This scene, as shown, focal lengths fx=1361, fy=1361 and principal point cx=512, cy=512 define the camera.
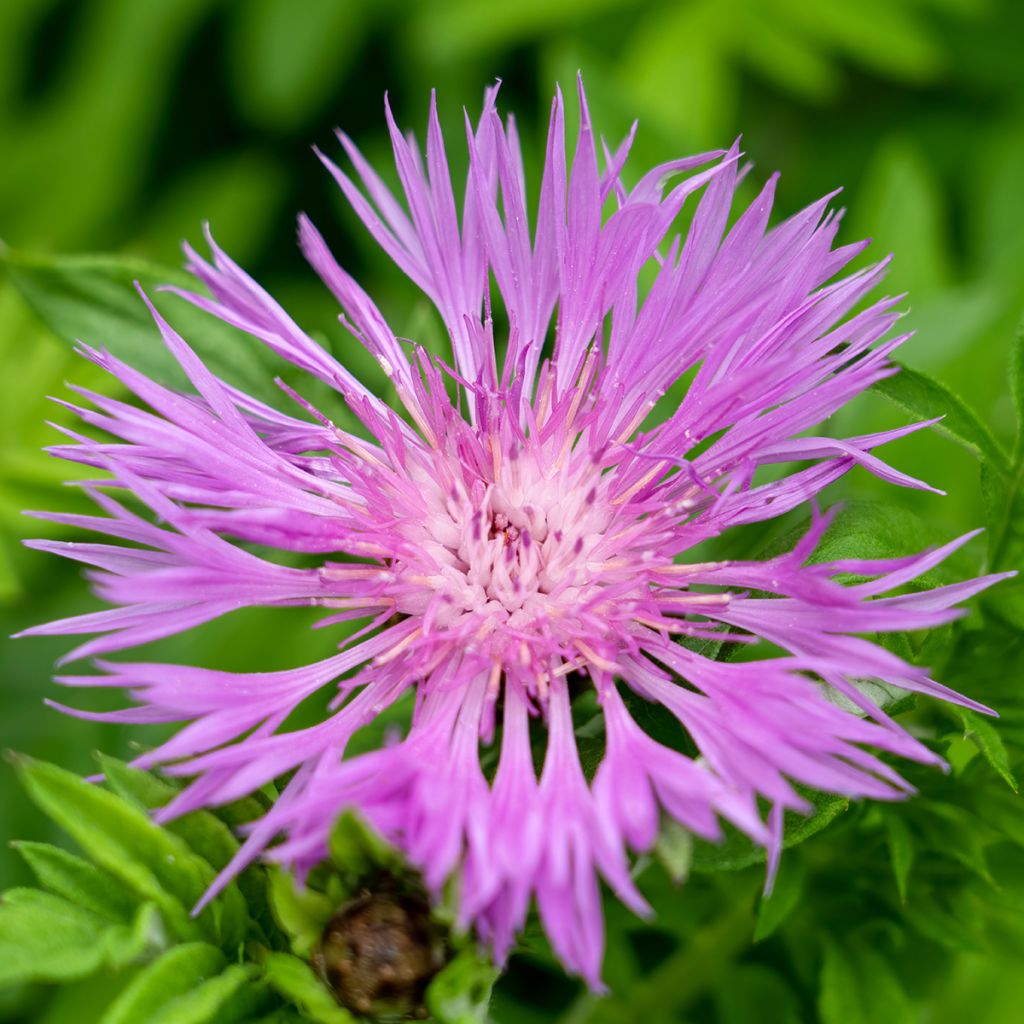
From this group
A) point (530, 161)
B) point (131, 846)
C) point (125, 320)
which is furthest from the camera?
point (530, 161)

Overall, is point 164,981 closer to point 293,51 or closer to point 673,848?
point 673,848

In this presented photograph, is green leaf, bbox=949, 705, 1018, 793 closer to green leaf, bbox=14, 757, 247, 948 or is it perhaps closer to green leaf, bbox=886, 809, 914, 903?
green leaf, bbox=886, 809, 914, 903

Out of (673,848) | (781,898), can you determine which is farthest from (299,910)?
(781,898)

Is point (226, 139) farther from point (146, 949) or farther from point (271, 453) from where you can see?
point (146, 949)

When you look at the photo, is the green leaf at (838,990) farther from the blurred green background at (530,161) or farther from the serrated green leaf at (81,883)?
the serrated green leaf at (81,883)

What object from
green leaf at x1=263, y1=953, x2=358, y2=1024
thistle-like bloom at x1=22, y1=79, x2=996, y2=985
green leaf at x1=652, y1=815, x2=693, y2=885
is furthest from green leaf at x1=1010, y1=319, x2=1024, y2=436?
green leaf at x1=263, y1=953, x2=358, y2=1024

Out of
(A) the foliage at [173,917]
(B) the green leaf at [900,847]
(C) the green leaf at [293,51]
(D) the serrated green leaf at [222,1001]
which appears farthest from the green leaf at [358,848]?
(C) the green leaf at [293,51]
